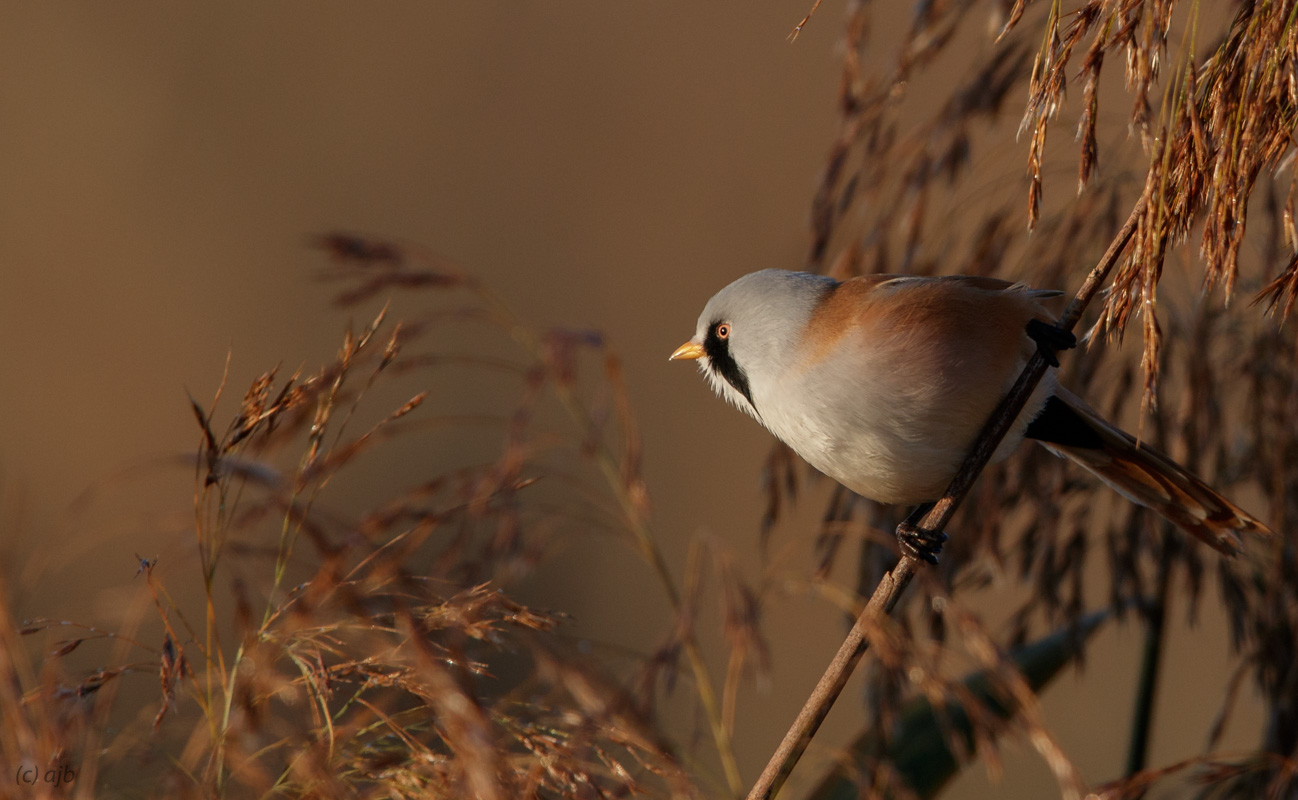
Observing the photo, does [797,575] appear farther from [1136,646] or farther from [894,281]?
[1136,646]

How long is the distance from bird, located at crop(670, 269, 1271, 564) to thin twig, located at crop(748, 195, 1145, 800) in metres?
0.15

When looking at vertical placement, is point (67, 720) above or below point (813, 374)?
below

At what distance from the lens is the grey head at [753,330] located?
1758 mm

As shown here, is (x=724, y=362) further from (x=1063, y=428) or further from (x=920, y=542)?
(x=1063, y=428)

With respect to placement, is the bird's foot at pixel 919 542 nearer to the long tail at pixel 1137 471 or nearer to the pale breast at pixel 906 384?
the pale breast at pixel 906 384

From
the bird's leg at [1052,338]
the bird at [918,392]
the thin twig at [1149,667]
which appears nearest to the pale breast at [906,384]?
the bird at [918,392]

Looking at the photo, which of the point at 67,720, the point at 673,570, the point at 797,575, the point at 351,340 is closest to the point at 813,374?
the point at 797,575

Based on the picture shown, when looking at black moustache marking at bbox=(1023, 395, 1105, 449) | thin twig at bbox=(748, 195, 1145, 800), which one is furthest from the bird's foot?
black moustache marking at bbox=(1023, 395, 1105, 449)

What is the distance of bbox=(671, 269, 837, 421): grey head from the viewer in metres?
1.76

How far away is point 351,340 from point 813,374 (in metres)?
0.76

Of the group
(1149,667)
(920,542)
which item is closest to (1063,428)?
(920,542)

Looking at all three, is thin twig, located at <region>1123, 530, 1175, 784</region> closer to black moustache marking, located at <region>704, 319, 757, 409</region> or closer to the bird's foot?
the bird's foot

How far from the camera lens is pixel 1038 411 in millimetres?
1712

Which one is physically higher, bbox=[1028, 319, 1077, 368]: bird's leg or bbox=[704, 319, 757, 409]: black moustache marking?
bbox=[1028, 319, 1077, 368]: bird's leg
